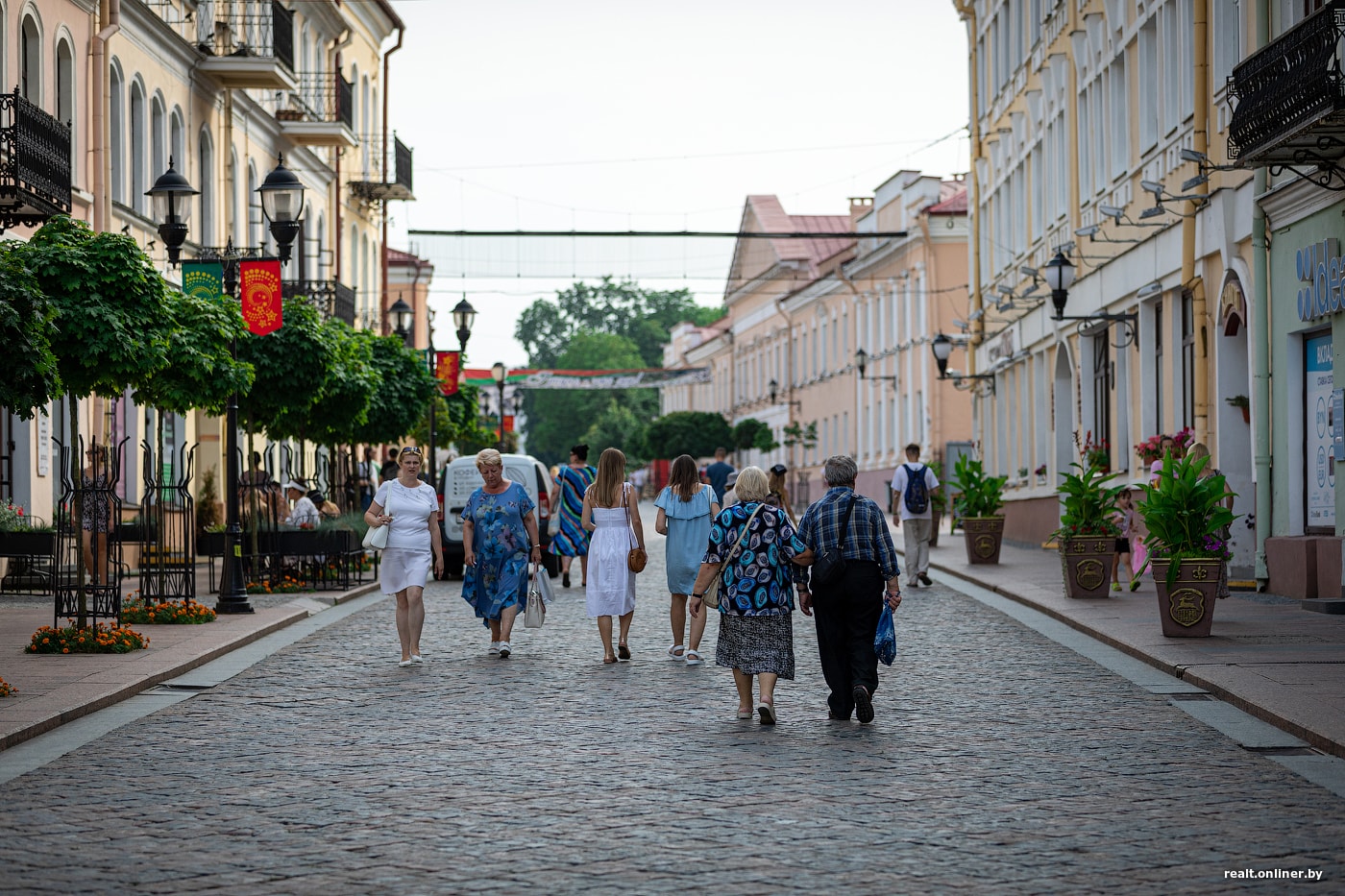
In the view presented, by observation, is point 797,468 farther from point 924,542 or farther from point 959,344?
point 924,542

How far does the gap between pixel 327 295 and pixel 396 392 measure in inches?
217

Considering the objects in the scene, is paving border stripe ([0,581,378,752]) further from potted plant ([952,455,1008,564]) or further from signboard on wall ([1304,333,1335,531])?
potted plant ([952,455,1008,564])

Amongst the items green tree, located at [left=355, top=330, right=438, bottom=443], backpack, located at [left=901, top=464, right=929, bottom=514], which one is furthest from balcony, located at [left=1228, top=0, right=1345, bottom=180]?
green tree, located at [left=355, top=330, right=438, bottom=443]

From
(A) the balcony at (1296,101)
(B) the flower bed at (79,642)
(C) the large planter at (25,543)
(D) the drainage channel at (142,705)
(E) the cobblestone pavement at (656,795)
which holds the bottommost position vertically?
(E) the cobblestone pavement at (656,795)

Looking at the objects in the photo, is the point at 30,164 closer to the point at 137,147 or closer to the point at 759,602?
the point at 137,147

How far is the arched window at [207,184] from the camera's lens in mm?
31953

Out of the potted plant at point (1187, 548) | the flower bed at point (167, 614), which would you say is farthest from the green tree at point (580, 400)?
the potted plant at point (1187, 548)

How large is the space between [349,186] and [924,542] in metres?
25.7

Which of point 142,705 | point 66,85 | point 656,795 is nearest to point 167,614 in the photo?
point 142,705

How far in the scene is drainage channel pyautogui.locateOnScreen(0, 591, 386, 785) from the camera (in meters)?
9.65

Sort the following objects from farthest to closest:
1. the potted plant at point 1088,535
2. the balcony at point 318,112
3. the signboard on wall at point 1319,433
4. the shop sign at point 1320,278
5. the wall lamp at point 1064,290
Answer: the balcony at point 318,112, the wall lamp at point 1064,290, the potted plant at point 1088,535, the signboard on wall at point 1319,433, the shop sign at point 1320,278

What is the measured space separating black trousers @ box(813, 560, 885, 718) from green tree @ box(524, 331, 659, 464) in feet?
361

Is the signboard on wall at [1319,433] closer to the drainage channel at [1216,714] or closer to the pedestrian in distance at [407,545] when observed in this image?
the drainage channel at [1216,714]

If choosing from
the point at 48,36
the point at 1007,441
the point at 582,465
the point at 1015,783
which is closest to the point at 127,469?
the point at 48,36
